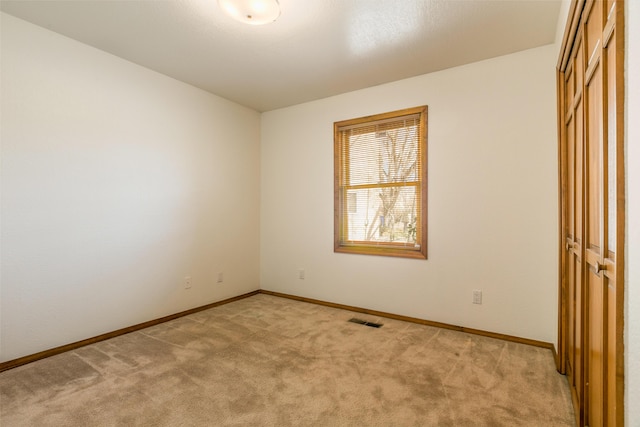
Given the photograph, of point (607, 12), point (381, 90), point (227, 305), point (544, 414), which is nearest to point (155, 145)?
point (227, 305)

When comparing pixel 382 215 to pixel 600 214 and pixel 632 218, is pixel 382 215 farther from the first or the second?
pixel 632 218

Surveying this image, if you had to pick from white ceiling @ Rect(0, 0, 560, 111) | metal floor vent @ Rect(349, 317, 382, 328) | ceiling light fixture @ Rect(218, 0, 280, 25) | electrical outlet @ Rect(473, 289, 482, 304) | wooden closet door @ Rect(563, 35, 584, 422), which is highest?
white ceiling @ Rect(0, 0, 560, 111)

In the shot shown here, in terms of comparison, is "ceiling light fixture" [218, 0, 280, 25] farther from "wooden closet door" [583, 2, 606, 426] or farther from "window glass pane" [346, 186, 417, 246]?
"window glass pane" [346, 186, 417, 246]

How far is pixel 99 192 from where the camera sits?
8.89 ft

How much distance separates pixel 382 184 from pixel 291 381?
2.16m

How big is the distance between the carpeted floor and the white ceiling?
2.46m

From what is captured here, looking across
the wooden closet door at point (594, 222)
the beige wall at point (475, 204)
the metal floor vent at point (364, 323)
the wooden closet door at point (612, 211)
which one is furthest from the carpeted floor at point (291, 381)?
the wooden closet door at point (612, 211)

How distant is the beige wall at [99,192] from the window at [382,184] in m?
1.44

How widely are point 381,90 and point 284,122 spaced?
4.48ft

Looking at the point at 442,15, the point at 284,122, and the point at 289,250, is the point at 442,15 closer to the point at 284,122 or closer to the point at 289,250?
the point at 284,122

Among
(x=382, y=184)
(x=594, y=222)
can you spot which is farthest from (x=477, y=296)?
(x=594, y=222)

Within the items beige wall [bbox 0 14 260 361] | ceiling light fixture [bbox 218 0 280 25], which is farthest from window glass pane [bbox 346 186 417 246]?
ceiling light fixture [bbox 218 0 280 25]

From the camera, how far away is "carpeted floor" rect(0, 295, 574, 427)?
5.58ft

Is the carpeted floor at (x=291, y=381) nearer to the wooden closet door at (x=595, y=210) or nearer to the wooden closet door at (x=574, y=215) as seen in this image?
the wooden closet door at (x=574, y=215)
